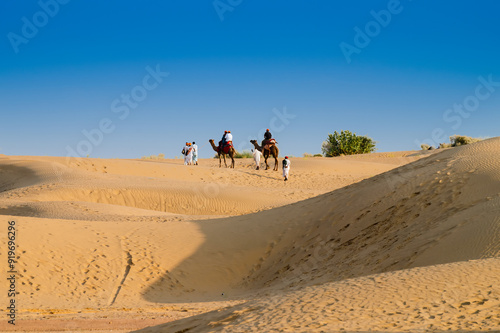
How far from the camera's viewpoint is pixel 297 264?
11094 mm

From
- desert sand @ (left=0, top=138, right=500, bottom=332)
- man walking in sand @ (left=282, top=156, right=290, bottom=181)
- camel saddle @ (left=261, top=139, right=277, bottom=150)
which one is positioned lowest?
desert sand @ (left=0, top=138, right=500, bottom=332)

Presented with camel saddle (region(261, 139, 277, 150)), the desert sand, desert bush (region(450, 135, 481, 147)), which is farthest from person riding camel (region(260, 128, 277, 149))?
desert bush (region(450, 135, 481, 147))

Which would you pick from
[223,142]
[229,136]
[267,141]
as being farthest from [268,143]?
[223,142]

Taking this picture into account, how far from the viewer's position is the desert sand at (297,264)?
4996 millimetres

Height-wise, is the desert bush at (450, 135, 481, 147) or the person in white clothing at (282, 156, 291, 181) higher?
the desert bush at (450, 135, 481, 147)

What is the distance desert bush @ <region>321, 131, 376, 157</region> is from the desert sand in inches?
1440

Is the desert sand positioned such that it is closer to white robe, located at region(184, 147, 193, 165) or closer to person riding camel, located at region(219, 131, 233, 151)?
person riding camel, located at region(219, 131, 233, 151)

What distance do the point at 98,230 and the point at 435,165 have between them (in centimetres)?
795

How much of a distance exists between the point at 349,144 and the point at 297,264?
42.5 m

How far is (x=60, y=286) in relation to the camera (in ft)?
34.9

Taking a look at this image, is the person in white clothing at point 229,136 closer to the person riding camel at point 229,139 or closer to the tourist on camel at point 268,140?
the person riding camel at point 229,139

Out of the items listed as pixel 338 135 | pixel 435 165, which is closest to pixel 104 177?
pixel 435 165

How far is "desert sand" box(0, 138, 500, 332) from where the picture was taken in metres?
5.00

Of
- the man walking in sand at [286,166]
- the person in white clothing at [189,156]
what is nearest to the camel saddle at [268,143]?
the man walking in sand at [286,166]
